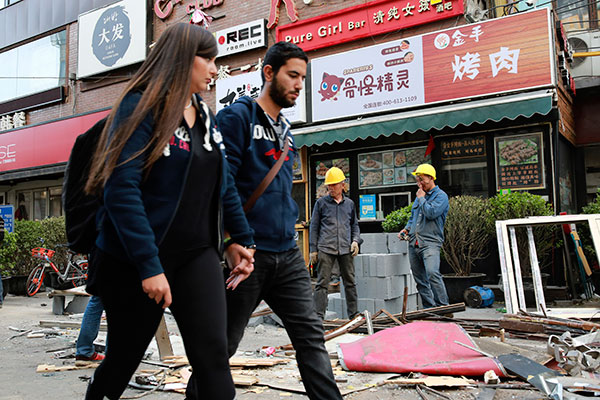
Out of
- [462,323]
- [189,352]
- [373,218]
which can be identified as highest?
[373,218]

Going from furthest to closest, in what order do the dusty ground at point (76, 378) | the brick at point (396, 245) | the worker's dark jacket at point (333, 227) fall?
the brick at point (396, 245) < the worker's dark jacket at point (333, 227) < the dusty ground at point (76, 378)

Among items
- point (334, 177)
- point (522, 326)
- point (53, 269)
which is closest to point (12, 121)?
point (53, 269)

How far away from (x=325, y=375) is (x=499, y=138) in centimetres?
878

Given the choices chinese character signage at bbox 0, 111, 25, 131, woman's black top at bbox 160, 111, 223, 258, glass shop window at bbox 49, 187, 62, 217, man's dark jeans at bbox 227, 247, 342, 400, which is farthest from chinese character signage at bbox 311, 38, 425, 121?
chinese character signage at bbox 0, 111, 25, 131

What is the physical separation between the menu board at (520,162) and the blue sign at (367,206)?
9.32 feet

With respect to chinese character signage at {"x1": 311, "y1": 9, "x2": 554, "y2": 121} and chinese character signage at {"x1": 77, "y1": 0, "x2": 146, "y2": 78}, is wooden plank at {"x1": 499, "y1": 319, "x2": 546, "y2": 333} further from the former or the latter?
chinese character signage at {"x1": 77, "y1": 0, "x2": 146, "y2": 78}

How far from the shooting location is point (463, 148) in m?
10.7

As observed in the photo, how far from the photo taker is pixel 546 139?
31.8ft

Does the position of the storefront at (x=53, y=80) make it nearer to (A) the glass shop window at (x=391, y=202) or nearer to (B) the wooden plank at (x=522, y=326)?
(A) the glass shop window at (x=391, y=202)

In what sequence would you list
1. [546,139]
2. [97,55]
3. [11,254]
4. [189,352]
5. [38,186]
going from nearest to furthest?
[189,352] < [546,139] < [11,254] < [97,55] < [38,186]

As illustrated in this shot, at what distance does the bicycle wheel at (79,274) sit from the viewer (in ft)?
39.6

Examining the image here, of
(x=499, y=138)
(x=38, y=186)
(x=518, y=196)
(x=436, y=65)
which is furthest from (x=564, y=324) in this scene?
(x=38, y=186)

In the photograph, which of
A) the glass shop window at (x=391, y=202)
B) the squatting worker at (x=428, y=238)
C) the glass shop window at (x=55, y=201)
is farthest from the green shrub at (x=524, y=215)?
the glass shop window at (x=55, y=201)

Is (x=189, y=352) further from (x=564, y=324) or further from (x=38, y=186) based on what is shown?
(x=38, y=186)
